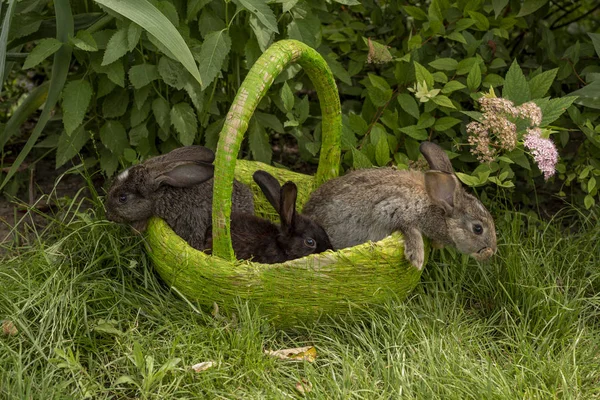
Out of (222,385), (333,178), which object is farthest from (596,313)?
(222,385)

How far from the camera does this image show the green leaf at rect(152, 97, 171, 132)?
154 inches

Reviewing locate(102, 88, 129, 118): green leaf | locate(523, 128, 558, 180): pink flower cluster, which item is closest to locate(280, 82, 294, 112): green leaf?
locate(102, 88, 129, 118): green leaf

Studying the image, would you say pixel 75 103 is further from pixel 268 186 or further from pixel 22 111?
pixel 268 186

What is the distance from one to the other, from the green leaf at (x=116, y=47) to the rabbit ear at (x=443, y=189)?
149 centimetres

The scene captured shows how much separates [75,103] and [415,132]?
1.67 meters

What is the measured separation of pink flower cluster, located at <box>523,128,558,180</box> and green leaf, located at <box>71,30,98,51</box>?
1.98m

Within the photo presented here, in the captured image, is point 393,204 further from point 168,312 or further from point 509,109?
point 168,312

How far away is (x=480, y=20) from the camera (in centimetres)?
397

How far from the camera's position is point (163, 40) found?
3102 mm

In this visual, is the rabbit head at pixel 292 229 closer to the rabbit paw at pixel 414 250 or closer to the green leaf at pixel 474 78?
the rabbit paw at pixel 414 250

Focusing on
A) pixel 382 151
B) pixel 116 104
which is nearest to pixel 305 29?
pixel 382 151

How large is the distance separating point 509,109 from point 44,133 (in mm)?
2843

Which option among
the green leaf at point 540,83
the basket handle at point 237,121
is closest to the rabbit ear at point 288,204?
the basket handle at point 237,121

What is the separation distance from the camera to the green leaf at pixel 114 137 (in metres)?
4.02
